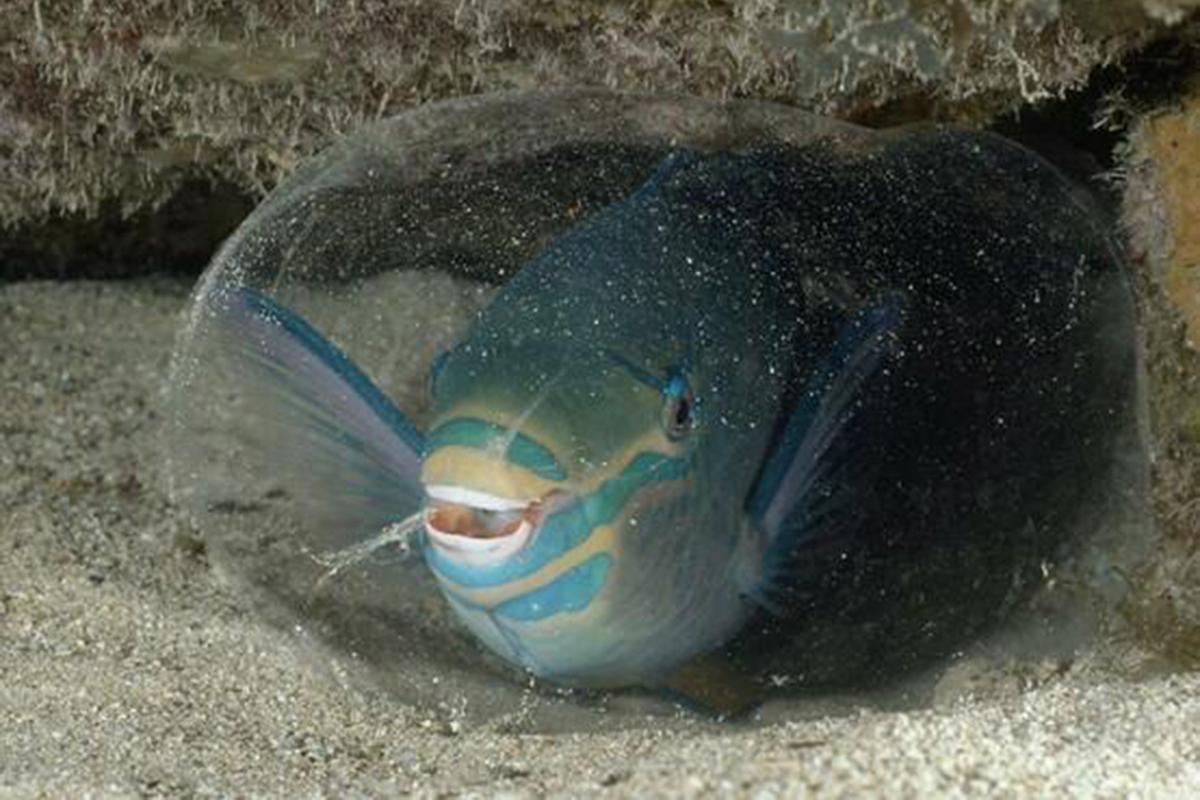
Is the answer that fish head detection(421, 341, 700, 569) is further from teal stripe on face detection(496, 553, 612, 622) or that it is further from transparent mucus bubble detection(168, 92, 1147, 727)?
transparent mucus bubble detection(168, 92, 1147, 727)

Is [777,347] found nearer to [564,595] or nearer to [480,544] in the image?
[564,595]

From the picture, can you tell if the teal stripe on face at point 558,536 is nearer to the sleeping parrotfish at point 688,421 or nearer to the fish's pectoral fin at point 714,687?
the sleeping parrotfish at point 688,421

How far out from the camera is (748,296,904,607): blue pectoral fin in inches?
119

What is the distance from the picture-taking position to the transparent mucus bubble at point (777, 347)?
3209mm

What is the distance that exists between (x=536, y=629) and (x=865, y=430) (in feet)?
3.36

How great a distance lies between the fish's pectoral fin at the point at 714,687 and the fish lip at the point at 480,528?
0.87 m

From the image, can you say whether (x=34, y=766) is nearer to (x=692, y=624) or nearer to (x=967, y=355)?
(x=692, y=624)

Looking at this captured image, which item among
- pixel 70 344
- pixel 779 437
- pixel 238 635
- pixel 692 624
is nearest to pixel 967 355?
pixel 779 437

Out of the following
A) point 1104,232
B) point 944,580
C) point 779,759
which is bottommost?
point 944,580

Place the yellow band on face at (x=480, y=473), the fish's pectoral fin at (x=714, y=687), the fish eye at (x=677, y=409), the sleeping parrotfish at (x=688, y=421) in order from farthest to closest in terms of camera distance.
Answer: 1. the fish's pectoral fin at (x=714, y=687)
2. the fish eye at (x=677, y=409)
3. the sleeping parrotfish at (x=688, y=421)
4. the yellow band on face at (x=480, y=473)

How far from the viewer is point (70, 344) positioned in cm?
556

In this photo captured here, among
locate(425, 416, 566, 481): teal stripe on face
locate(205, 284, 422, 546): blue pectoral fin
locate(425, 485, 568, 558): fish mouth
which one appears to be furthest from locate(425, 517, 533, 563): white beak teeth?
locate(205, 284, 422, 546): blue pectoral fin

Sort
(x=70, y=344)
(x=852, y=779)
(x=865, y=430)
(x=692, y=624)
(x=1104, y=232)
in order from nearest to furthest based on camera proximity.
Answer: (x=852, y=779) < (x=692, y=624) < (x=865, y=430) < (x=1104, y=232) < (x=70, y=344)

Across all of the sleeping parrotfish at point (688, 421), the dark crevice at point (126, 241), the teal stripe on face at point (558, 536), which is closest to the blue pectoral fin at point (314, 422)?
the sleeping parrotfish at point (688, 421)
